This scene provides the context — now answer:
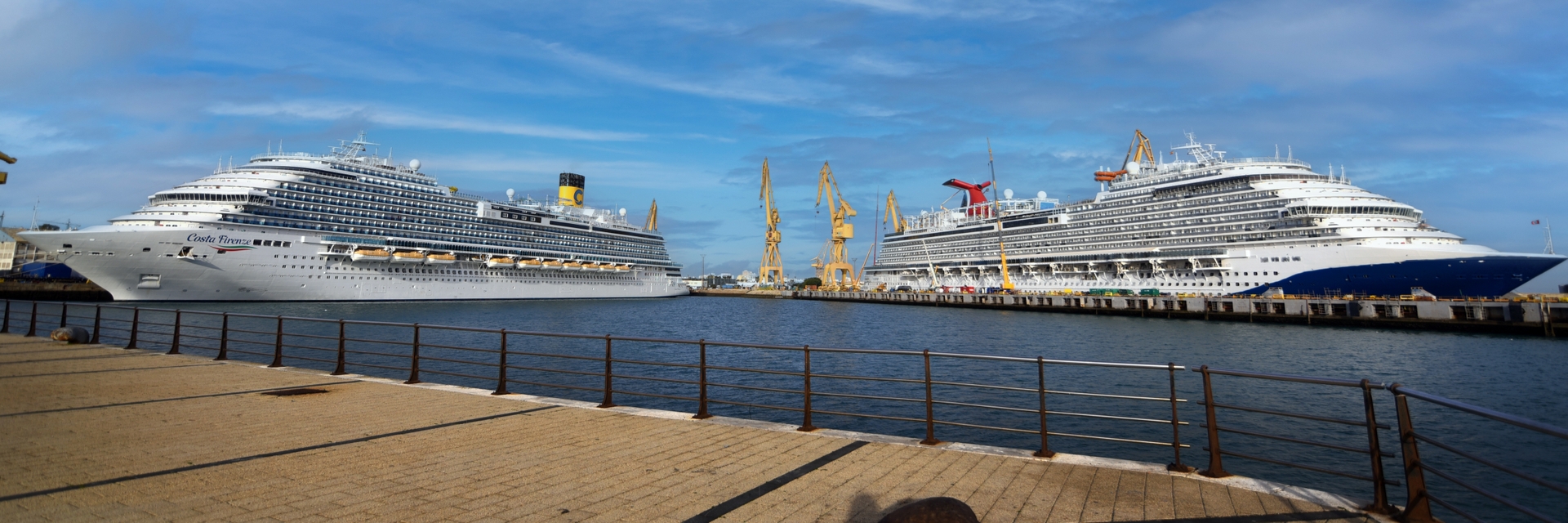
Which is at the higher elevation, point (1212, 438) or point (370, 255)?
point (370, 255)

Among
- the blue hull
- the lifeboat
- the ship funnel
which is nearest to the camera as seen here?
the blue hull

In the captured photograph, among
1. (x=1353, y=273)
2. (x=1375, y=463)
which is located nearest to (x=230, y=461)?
(x=1375, y=463)

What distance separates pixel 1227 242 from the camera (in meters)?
59.7

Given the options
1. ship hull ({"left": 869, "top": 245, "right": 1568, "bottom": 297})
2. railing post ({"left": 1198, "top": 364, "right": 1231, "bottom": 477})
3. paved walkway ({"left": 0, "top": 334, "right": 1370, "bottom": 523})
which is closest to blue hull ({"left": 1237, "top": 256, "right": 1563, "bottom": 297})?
ship hull ({"left": 869, "top": 245, "right": 1568, "bottom": 297})

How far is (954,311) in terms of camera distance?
6384 cm

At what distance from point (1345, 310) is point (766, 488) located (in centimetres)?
4850

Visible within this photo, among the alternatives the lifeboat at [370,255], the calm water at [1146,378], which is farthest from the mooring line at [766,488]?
the lifeboat at [370,255]

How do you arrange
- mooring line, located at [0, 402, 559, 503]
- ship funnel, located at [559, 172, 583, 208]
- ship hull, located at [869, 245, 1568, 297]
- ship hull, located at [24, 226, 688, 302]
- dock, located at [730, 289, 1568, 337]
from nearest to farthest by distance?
mooring line, located at [0, 402, 559, 503]
dock, located at [730, 289, 1568, 337]
ship hull, located at [869, 245, 1568, 297]
ship hull, located at [24, 226, 688, 302]
ship funnel, located at [559, 172, 583, 208]

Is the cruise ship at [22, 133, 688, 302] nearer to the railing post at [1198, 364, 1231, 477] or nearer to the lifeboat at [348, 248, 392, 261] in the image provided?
the lifeboat at [348, 248, 392, 261]

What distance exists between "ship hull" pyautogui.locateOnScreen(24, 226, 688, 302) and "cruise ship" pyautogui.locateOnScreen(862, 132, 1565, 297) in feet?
211

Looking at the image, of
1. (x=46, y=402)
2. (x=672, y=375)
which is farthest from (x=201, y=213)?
(x=46, y=402)

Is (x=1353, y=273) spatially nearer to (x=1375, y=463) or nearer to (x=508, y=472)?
(x=1375, y=463)

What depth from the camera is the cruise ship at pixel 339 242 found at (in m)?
49.0

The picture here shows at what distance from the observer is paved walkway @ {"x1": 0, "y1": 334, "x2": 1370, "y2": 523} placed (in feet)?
14.2
